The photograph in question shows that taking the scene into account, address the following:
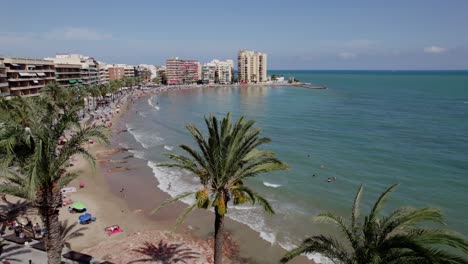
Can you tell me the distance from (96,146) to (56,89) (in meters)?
16.6

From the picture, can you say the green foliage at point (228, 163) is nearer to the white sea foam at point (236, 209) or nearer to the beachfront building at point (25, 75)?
the white sea foam at point (236, 209)

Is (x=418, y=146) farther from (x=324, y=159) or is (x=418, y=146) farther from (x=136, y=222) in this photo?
(x=136, y=222)

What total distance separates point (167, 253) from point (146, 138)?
3950 cm

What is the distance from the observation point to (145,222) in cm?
2655

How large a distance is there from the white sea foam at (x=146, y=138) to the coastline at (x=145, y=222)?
46.7ft

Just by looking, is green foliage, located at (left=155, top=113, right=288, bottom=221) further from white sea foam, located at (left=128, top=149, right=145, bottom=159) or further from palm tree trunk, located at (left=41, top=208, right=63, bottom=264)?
white sea foam, located at (left=128, top=149, right=145, bottom=159)

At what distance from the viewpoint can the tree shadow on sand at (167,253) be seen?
2091cm

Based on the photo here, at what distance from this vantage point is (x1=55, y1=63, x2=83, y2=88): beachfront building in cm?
9600

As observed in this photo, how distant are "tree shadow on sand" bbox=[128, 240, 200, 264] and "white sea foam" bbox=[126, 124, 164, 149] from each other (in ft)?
103

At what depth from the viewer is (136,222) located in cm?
2652

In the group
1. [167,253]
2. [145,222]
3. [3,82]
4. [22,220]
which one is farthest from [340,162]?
[3,82]

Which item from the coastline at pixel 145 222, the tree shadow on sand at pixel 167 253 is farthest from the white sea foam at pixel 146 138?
the tree shadow on sand at pixel 167 253

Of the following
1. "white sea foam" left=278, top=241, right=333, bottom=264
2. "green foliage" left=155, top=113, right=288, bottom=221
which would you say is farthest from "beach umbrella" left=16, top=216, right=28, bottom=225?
"white sea foam" left=278, top=241, right=333, bottom=264

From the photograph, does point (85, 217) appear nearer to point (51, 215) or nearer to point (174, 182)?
point (174, 182)
